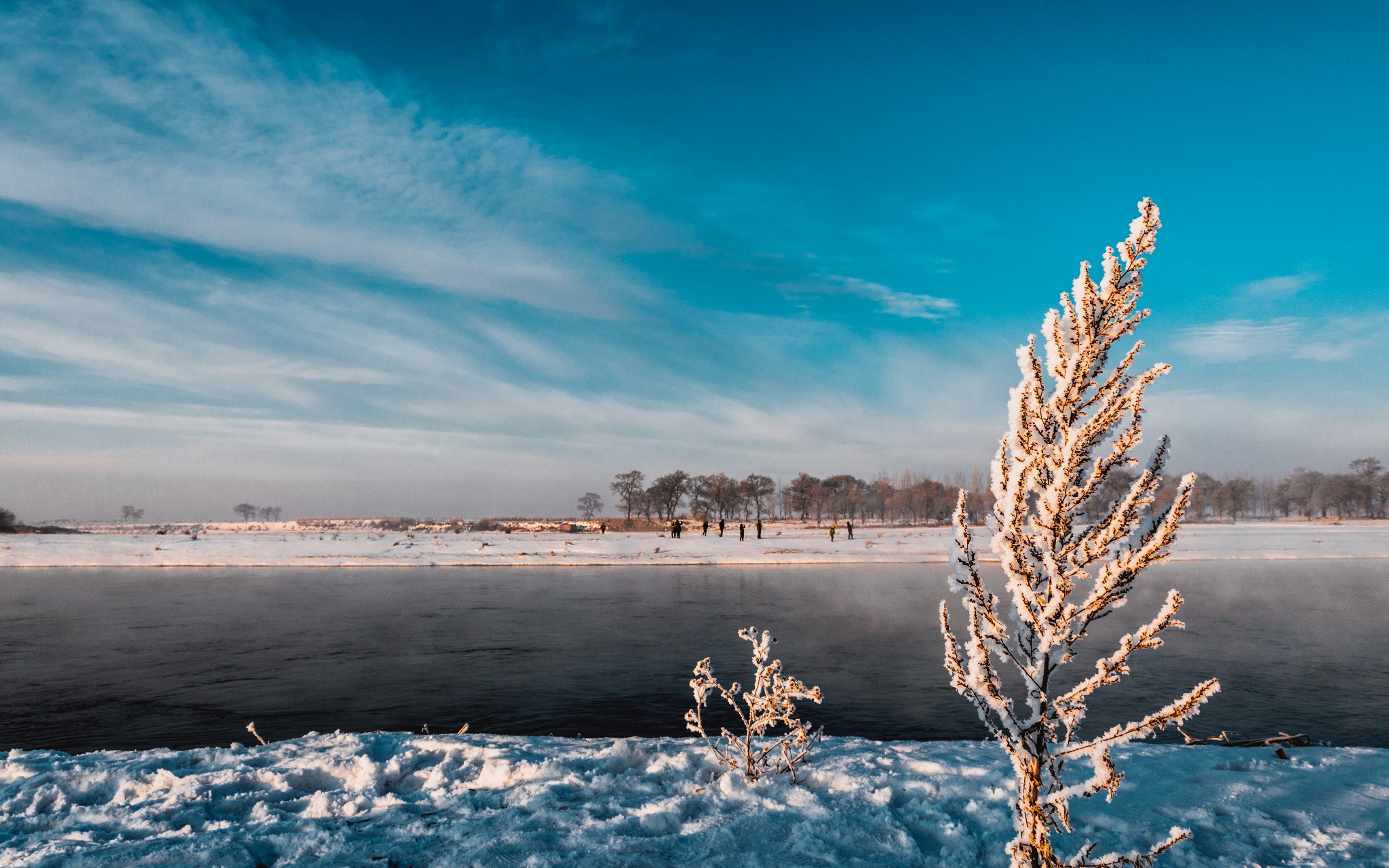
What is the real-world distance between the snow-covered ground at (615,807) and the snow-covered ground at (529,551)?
34011 mm

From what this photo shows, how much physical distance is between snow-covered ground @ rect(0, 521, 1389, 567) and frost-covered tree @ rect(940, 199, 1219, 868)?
3787cm

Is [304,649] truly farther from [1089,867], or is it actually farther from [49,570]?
[49,570]

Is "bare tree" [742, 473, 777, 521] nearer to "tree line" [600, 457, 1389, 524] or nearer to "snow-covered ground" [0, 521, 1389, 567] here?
"tree line" [600, 457, 1389, 524]

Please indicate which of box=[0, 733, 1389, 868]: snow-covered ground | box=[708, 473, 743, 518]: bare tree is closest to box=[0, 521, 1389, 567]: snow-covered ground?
box=[0, 733, 1389, 868]: snow-covered ground

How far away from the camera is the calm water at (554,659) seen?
1043cm

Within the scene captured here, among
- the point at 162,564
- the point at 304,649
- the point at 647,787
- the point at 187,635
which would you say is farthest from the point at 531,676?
the point at 162,564

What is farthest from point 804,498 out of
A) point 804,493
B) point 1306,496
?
point 1306,496

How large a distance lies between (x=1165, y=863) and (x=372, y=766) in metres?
6.46

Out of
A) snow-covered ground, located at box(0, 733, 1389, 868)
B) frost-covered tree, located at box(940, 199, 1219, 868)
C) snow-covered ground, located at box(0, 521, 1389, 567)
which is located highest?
frost-covered tree, located at box(940, 199, 1219, 868)

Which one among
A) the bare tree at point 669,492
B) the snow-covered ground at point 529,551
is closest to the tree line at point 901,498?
the bare tree at point 669,492

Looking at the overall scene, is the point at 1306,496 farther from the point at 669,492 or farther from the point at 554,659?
the point at 554,659

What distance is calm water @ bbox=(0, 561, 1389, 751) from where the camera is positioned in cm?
1043

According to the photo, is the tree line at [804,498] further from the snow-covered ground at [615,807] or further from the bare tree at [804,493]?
the snow-covered ground at [615,807]

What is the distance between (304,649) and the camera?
16109mm
